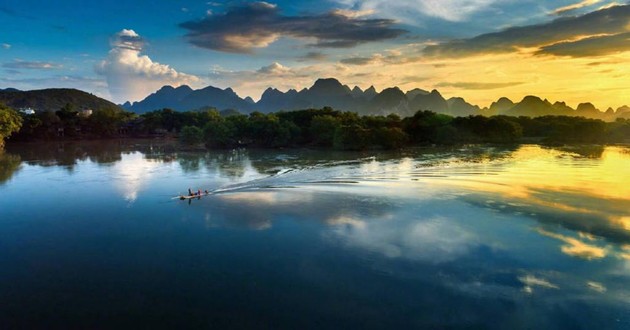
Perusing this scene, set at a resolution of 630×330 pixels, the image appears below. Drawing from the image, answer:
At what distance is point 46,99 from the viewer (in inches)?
7200

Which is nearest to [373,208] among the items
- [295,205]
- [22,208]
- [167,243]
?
[295,205]

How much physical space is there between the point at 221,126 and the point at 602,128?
73618 mm

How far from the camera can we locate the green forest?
68750 millimetres

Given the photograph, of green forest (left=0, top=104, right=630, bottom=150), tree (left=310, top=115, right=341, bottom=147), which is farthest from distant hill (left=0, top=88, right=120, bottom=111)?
tree (left=310, top=115, right=341, bottom=147)

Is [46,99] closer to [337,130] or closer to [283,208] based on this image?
[337,130]

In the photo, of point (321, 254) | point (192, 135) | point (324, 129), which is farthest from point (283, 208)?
point (192, 135)

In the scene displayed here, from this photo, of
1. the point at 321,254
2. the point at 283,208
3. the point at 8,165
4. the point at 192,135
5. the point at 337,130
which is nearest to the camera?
the point at 321,254

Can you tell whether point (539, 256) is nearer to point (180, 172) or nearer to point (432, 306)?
point (432, 306)

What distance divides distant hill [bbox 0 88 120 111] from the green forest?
85.5 metres

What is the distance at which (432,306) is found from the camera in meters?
13.0

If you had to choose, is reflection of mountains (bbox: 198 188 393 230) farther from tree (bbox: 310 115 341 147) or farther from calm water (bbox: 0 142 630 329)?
tree (bbox: 310 115 341 147)

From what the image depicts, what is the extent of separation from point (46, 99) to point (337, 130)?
171m

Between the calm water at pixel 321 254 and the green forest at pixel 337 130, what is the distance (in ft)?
121

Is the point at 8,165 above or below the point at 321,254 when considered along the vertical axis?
above
